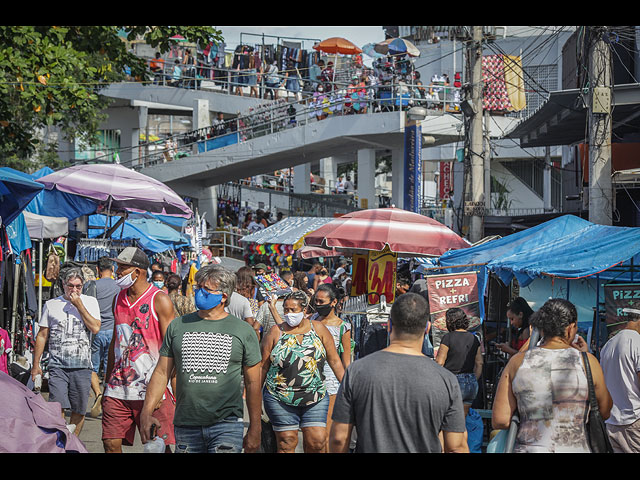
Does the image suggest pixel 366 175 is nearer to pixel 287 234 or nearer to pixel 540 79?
pixel 540 79

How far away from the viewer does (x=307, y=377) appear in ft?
21.5

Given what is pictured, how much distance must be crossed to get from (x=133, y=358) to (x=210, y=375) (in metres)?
1.48

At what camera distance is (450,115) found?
96.1ft

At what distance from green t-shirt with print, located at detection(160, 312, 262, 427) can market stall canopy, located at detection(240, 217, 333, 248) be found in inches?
496

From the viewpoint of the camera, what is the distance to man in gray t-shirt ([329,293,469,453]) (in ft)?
13.8

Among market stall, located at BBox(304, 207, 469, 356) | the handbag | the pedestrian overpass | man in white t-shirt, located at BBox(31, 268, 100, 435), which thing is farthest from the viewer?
the pedestrian overpass

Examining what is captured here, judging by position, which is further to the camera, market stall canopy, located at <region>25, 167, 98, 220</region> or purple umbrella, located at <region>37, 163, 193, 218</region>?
market stall canopy, located at <region>25, 167, 98, 220</region>

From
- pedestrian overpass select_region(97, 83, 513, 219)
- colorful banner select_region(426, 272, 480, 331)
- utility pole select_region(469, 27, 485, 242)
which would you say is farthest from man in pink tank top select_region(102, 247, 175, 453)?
pedestrian overpass select_region(97, 83, 513, 219)

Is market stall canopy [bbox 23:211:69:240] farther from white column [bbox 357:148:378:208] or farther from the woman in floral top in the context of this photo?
white column [bbox 357:148:378:208]

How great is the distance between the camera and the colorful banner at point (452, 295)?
9.84 meters

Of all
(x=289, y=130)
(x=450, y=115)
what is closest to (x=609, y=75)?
(x=450, y=115)

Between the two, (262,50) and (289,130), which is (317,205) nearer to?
(289,130)

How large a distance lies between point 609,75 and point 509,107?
57.2ft

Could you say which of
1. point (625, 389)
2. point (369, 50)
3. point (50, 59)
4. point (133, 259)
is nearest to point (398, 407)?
point (625, 389)
